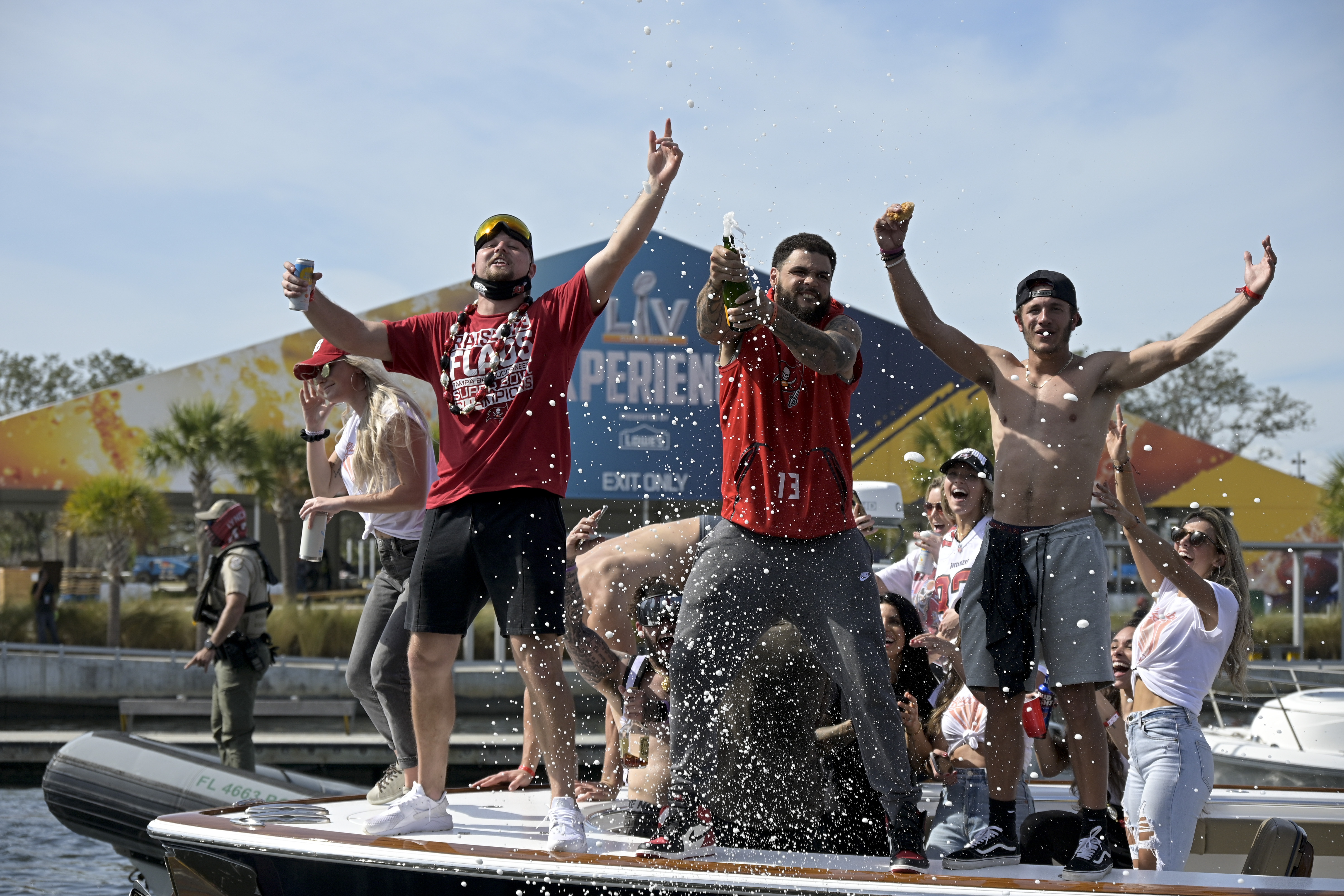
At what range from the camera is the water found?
25.7 ft

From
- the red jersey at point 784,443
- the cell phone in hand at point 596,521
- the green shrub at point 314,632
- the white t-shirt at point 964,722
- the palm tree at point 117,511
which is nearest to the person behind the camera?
the red jersey at point 784,443

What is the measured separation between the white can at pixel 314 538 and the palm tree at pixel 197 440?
2041 centimetres

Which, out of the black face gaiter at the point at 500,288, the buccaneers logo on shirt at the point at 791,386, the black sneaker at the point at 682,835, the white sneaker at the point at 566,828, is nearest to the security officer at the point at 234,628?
the black face gaiter at the point at 500,288

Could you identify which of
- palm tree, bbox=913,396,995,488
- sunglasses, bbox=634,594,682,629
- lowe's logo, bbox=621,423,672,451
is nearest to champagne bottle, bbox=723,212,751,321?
sunglasses, bbox=634,594,682,629

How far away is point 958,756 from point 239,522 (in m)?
5.75

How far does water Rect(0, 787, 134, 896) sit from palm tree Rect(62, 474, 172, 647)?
43.8 feet

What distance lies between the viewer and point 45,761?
11273mm

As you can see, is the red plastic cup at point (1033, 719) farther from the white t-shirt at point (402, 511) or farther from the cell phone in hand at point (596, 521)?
the white t-shirt at point (402, 511)

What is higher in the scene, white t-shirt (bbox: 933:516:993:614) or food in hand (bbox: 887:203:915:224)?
food in hand (bbox: 887:203:915:224)

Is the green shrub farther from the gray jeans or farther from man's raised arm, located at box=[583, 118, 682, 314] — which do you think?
man's raised arm, located at box=[583, 118, 682, 314]

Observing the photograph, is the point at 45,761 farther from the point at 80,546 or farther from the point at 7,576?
the point at 80,546

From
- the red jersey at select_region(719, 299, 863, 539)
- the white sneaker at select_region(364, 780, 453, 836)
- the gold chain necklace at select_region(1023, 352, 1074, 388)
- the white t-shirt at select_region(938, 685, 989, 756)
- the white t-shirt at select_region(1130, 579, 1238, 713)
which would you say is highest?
the gold chain necklace at select_region(1023, 352, 1074, 388)

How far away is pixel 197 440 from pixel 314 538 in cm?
2067

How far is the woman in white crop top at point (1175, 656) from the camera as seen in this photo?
13.4 ft
